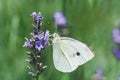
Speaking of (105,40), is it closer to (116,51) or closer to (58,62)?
(116,51)

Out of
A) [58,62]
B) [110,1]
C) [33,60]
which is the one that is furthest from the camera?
[110,1]

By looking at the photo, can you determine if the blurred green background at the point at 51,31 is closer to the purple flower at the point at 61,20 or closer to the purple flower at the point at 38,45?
the purple flower at the point at 61,20

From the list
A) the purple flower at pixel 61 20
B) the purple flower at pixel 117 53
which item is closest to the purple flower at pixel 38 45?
the purple flower at pixel 117 53

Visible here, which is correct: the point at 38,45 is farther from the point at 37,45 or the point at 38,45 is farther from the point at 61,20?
the point at 61,20

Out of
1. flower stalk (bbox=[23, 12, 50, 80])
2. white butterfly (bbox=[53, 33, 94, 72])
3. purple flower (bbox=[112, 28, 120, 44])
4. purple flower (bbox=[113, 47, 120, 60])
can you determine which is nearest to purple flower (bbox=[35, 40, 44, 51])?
flower stalk (bbox=[23, 12, 50, 80])

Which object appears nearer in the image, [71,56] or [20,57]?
[71,56]

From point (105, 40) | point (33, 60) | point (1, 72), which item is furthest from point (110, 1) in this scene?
point (33, 60)

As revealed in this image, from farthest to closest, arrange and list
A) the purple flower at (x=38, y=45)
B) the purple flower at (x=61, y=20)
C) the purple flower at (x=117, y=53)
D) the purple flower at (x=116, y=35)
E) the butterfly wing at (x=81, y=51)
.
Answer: the purple flower at (x=61, y=20), the purple flower at (x=116, y=35), the purple flower at (x=117, y=53), the butterfly wing at (x=81, y=51), the purple flower at (x=38, y=45)
